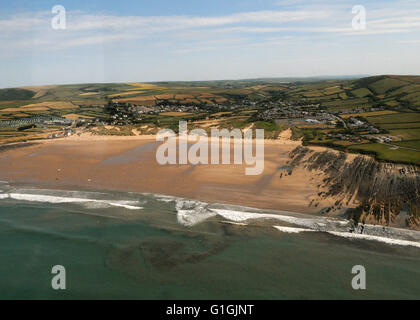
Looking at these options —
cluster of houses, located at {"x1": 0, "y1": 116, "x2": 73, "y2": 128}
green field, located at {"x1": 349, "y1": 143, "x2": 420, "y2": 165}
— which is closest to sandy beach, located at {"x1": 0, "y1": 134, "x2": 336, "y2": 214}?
green field, located at {"x1": 349, "y1": 143, "x2": 420, "y2": 165}

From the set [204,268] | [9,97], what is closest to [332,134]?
[204,268]

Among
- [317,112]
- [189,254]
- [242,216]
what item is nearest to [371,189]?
[242,216]

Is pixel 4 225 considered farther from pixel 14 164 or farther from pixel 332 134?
pixel 332 134

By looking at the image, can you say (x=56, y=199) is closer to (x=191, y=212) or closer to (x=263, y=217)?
(x=191, y=212)

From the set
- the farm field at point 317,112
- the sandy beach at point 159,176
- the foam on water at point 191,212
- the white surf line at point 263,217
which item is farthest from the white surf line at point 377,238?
the farm field at point 317,112

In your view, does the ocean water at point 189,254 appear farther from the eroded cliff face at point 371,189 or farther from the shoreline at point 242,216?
the eroded cliff face at point 371,189
